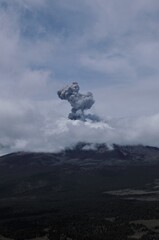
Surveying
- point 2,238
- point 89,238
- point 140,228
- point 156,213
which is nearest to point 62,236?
point 89,238

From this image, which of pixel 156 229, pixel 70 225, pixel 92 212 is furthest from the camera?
pixel 92 212

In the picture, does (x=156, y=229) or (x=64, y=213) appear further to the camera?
(x=64, y=213)

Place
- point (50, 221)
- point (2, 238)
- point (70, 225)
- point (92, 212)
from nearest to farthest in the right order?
point (2, 238)
point (70, 225)
point (50, 221)
point (92, 212)

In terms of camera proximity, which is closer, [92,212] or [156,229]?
[156,229]

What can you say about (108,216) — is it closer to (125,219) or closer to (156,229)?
(125,219)

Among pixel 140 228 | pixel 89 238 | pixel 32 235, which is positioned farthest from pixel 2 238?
pixel 140 228

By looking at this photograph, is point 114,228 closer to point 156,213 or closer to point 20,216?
point 156,213

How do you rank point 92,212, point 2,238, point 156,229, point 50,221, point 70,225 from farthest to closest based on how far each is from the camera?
point 92,212
point 50,221
point 70,225
point 156,229
point 2,238

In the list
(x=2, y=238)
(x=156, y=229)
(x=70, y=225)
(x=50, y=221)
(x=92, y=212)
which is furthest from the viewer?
(x=92, y=212)

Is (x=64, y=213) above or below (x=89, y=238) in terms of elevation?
above
